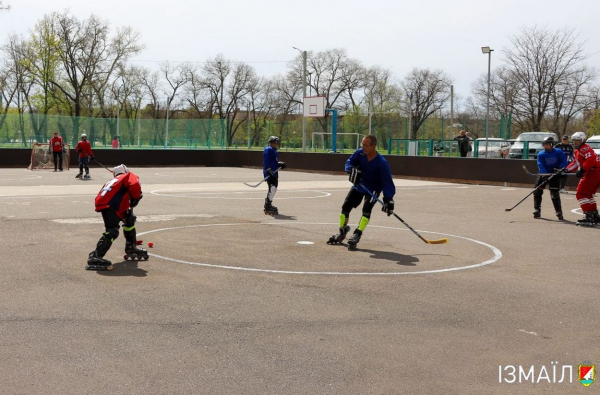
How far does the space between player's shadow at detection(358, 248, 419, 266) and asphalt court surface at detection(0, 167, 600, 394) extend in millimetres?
41

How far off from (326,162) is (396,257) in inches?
1009

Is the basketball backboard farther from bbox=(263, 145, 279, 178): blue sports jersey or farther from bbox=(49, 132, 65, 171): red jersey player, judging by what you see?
bbox=(263, 145, 279, 178): blue sports jersey

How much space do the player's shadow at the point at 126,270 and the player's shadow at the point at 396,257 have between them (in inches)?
123

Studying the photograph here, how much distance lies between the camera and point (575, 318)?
22.7 feet

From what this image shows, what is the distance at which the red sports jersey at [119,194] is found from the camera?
360 inches

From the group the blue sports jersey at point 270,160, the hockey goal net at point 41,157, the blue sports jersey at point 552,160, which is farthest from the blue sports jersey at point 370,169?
the hockey goal net at point 41,157

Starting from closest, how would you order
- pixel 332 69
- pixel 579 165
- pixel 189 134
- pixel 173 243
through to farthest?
pixel 173 243 → pixel 579 165 → pixel 189 134 → pixel 332 69

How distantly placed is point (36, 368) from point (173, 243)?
607cm

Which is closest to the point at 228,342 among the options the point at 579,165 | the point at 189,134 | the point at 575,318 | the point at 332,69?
the point at 575,318

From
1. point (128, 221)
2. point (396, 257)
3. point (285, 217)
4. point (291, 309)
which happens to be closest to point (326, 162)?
point (285, 217)

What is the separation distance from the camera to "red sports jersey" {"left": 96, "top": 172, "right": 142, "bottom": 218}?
9156mm

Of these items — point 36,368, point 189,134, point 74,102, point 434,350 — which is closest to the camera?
point 36,368

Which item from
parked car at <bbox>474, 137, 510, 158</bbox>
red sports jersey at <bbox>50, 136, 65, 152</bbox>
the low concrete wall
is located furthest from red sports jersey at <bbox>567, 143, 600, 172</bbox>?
red sports jersey at <bbox>50, 136, 65, 152</bbox>

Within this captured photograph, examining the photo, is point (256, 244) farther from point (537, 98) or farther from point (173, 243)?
point (537, 98)
